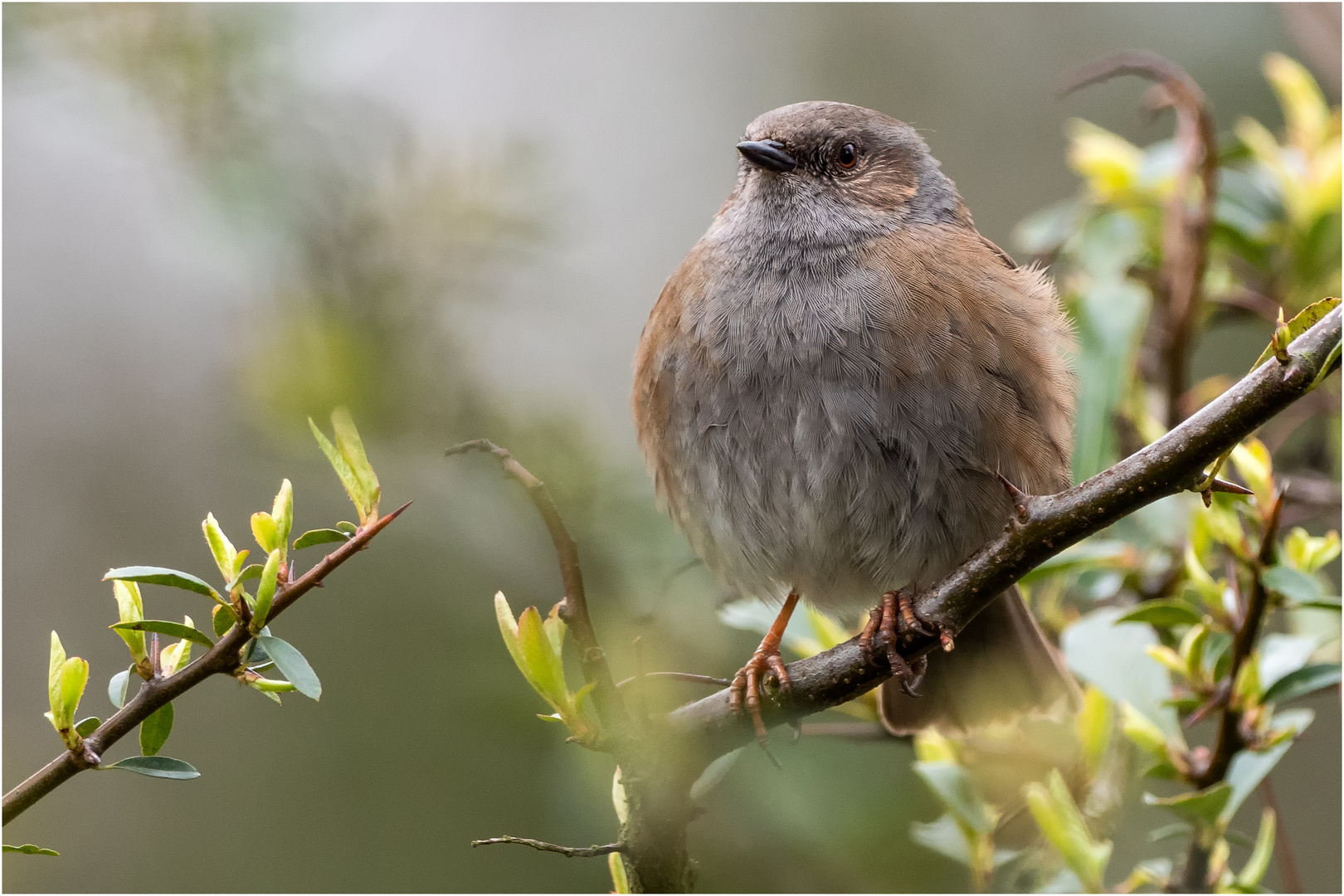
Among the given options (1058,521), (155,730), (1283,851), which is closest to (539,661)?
(155,730)

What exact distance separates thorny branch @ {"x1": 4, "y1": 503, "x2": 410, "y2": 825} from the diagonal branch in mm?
744

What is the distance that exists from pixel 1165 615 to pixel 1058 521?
0.86 metres

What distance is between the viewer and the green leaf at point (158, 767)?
1.61 metres

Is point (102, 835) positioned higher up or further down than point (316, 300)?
further down

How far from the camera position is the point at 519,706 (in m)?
3.60

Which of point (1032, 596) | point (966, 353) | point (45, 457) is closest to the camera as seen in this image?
point (966, 353)

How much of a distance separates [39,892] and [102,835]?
2.16 ft

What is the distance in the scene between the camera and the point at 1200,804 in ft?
7.77

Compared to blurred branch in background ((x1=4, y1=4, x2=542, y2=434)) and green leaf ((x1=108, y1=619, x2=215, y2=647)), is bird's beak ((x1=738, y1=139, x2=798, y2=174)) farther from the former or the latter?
green leaf ((x1=108, y1=619, x2=215, y2=647))

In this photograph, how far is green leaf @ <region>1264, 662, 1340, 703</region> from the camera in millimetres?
2570

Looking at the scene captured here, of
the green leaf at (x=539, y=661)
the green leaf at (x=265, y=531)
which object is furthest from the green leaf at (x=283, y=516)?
the green leaf at (x=539, y=661)

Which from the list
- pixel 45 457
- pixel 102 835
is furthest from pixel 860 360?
pixel 45 457

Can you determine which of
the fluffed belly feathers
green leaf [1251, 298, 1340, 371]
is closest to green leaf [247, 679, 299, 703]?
green leaf [1251, 298, 1340, 371]

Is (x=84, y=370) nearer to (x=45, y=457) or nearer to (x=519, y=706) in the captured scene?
(x=45, y=457)
